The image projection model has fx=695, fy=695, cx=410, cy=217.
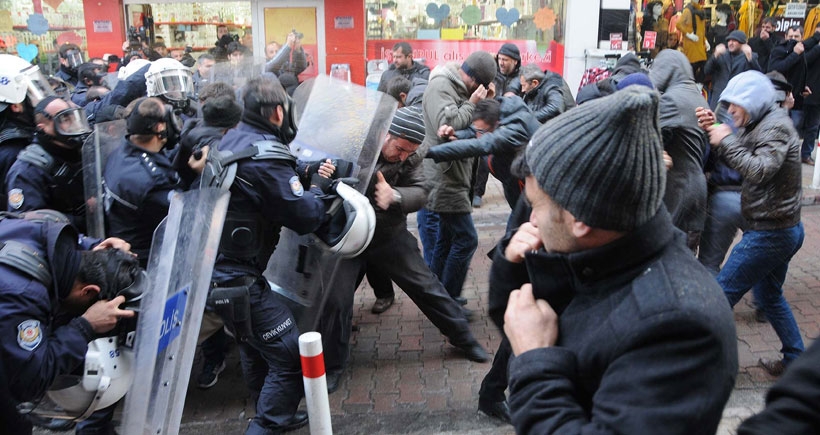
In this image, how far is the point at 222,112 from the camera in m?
4.36

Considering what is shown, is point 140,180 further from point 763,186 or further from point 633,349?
point 763,186

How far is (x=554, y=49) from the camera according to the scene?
43.2 ft

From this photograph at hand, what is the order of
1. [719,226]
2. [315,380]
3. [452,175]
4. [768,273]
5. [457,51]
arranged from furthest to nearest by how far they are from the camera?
[457,51] < [452,175] < [719,226] < [768,273] < [315,380]

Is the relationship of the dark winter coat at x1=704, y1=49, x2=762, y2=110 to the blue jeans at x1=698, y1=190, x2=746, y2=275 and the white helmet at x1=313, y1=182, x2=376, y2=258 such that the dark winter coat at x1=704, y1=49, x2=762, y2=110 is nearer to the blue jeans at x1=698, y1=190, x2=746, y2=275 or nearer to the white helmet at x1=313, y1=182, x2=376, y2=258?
the blue jeans at x1=698, y1=190, x2=746, y2=275

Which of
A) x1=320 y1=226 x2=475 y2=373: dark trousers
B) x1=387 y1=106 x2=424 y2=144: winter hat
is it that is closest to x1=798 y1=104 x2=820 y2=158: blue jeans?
x1=320 y1=226 x2=475 y2=373: dark trousers

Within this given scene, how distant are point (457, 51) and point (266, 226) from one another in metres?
10.4

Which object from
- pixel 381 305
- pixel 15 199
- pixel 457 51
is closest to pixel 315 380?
pixel 15 199

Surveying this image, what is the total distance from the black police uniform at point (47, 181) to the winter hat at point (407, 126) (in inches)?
75.3

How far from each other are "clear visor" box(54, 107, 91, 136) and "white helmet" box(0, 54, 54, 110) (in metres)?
0.70

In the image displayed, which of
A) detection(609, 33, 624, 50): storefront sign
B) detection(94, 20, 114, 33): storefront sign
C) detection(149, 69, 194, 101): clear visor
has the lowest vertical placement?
detection(149, 69, 194, 101): clear visor

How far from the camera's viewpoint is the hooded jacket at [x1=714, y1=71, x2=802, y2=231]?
13.6 ft

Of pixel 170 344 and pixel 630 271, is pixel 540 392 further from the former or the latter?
pixel 170 344

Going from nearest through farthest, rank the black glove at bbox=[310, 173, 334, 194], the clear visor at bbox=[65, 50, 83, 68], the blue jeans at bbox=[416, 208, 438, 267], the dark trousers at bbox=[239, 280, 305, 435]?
the dark trousers at bbox=[239, 280, 305, 435] < the black glove at bbox=[310, 173, 334, 194] < the blue jeans at bbox=[416, 208, 438, 267] < the clear visor at bbox=[65, 50, 83, 68]

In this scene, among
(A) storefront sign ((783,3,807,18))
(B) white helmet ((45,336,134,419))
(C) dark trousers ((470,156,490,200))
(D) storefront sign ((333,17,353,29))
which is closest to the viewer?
(B) white helmet ((45,336,134,419))
